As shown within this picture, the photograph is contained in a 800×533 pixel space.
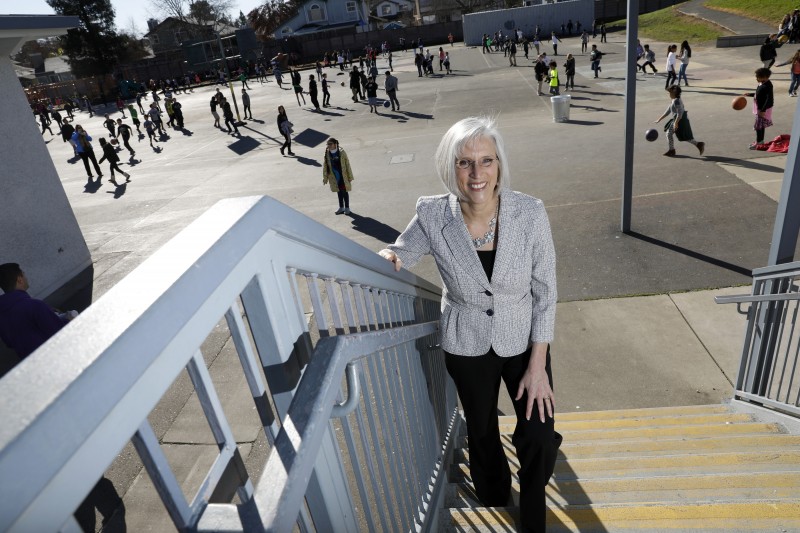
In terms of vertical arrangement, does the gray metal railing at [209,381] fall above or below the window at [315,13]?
below

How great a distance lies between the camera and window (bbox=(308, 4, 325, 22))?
74.5m

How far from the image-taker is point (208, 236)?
3.20ft

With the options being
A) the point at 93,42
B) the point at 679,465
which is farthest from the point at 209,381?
the point at 93,42

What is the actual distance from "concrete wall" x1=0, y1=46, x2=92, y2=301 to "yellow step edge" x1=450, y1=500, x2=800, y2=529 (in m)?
9.03

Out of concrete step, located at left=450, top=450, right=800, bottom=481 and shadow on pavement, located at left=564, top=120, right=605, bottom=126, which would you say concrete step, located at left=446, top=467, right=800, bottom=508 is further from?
shadow on pavement, located at left=564, top=120, right=605, bottom=126

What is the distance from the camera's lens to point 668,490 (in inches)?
122

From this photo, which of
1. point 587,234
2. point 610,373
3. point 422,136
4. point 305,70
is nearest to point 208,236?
point 610,373

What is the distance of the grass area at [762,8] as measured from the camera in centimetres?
3173

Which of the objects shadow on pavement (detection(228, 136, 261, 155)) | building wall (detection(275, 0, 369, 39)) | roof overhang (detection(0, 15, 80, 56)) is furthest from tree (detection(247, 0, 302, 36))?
roof overhang (detection(0, 15, 80, 56))

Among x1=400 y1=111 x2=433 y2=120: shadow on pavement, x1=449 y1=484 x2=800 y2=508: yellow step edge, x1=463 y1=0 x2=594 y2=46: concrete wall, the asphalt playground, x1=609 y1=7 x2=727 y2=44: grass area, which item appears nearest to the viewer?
x1=449 y1=484 x2=800 y2=508: yellow step edge

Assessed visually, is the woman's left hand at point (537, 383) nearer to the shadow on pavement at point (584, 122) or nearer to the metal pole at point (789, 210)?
the metal pole at point (789, 210)

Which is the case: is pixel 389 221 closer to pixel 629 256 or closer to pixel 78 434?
pixel 629 256

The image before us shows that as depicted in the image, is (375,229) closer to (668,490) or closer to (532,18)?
(668,490)

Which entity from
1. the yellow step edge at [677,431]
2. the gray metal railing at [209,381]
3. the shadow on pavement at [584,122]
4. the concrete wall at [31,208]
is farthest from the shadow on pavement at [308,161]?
the gray metal railing at [209,381]
